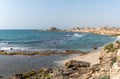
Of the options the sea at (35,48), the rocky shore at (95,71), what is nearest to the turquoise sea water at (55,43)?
the sea at (35,48)

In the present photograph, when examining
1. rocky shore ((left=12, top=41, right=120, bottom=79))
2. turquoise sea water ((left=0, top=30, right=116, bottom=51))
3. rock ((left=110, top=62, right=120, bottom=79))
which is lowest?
turquoise sea water ((left=0, top=30, right=116, bottom=51))

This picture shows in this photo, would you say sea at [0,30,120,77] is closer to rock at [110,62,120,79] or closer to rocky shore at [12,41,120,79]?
rocky shore at [12,41,120,79]

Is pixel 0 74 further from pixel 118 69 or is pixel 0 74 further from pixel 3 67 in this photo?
pixel 118 69

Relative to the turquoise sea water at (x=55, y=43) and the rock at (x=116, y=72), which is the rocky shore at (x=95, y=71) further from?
the turquoise sea water at (x=55, y=43)

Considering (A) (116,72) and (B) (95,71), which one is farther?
(B) (95,71)

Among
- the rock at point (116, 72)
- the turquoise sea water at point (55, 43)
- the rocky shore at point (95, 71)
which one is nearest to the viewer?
the rock at point (116, 72)

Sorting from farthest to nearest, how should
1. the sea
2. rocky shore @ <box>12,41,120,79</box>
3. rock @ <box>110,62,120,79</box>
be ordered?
the sea, rocky shore @ <box>12,41,120,79</box>, rock @ <box>110,62,120,79</box>

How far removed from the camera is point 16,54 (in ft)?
142

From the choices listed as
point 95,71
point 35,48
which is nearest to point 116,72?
point 95,71

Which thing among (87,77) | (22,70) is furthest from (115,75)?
(22,70)

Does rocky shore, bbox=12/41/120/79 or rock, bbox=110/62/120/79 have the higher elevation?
rock, bbox=110/62/120/79

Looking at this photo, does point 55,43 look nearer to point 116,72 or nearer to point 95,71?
point 95,71

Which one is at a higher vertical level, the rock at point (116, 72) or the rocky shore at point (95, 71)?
the rock at point (116, 72)

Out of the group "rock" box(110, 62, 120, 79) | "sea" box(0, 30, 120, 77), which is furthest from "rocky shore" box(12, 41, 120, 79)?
"sea" box(0, 30, 120, 77)
